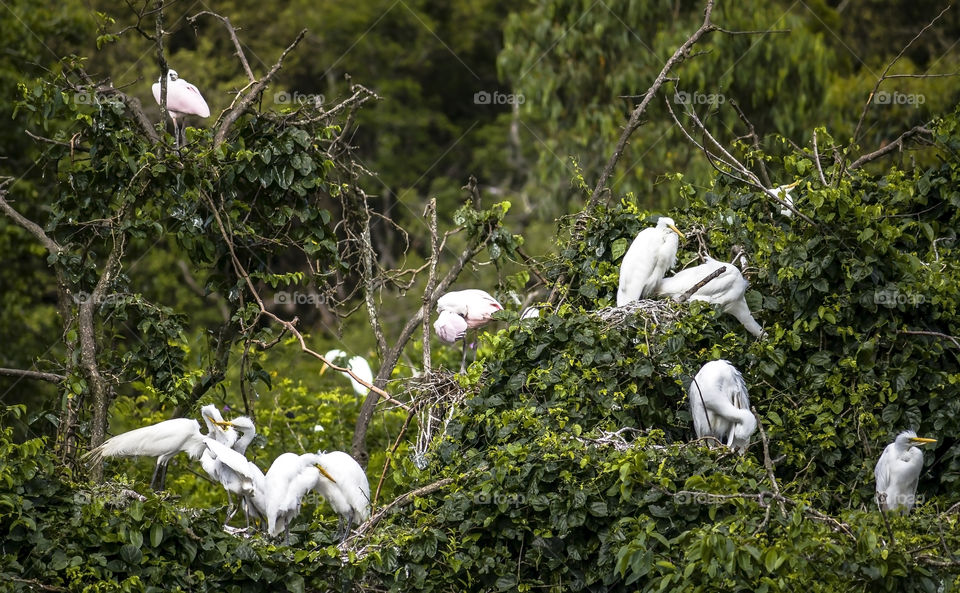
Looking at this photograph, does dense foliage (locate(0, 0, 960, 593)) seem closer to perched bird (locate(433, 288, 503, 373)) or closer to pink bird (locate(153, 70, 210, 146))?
perched bird (locate(433, 288, 503, 373))

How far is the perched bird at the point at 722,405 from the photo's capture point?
16.7ft

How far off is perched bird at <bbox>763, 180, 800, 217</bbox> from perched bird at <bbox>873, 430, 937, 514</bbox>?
1127mm

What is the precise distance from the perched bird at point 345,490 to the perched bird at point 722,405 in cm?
142

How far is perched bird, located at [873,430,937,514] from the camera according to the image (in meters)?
5.00

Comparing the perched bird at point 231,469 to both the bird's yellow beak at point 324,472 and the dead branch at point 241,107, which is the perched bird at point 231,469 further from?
the dead branch at point 241,107

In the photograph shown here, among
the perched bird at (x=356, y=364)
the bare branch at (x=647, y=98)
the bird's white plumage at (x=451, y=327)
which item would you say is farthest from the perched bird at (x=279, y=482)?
the perched bird at (x=356, y=364)

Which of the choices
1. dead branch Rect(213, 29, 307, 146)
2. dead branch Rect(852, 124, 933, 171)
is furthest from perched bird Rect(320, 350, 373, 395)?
dead branch Rect(852, 124, 933, 171)

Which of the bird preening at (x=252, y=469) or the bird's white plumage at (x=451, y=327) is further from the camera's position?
the bird's white plumage at (x=451, y=327)

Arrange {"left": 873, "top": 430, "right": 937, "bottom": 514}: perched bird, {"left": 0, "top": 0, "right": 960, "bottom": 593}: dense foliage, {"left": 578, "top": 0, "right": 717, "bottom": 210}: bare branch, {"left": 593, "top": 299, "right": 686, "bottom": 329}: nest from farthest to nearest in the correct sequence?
1. {"left": 578, "top": 0, "right": 717, "bottom": 210}: bare branch
2. {"left": 593, "top": 299, "right": 686, "bottom": 329}: nest
3. {"left": 873, "top": 430, "right": 937, "bottom": 514}: perched bird
4. {"left": 0, "top": 0, "right": 960, "bottom": 593}: dense foliage

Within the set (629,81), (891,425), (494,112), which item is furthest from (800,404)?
(494,112)

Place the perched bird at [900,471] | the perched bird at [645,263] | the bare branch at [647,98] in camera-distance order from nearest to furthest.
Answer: the perched bird at [900,471] → the perched bird at [645,263] → the bare branch at [647,98]

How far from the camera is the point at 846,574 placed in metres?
4.26

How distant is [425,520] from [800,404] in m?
1.71

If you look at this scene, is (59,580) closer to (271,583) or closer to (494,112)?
(271,583)
